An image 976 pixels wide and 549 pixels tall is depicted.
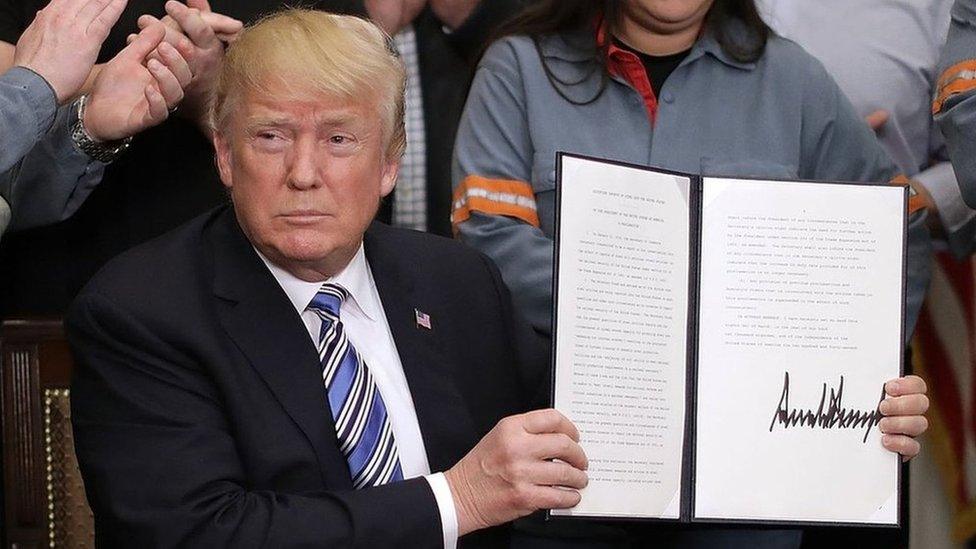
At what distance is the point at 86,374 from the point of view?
7.00 feet

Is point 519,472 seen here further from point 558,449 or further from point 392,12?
point 392,12

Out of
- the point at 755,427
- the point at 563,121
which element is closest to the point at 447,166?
the point at 563,121

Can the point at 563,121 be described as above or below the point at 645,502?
above

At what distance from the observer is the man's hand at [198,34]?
2.74 meters

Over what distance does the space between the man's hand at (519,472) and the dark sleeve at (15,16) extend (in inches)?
53.1

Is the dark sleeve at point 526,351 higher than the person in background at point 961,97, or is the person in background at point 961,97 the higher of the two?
the person in background at point 961,97

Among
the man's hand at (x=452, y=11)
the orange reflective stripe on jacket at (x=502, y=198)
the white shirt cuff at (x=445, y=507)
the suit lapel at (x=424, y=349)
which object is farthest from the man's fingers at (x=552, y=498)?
the man's hand at (x=452, y=11)

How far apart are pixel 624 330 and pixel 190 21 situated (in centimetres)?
109

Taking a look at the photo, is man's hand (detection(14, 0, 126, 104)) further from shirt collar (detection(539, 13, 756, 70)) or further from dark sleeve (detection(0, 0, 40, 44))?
shirt collar (detection(539, 13, 756, 70))

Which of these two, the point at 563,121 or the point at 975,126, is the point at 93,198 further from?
the point at 975,126

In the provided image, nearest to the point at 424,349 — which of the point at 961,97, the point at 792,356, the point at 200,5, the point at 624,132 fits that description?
the point at 792,356

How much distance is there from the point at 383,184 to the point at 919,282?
3.83 ft

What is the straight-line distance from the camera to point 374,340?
7.62 feet

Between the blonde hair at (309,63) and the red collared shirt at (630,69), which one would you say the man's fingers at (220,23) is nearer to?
the blonde hair at (309,63)
